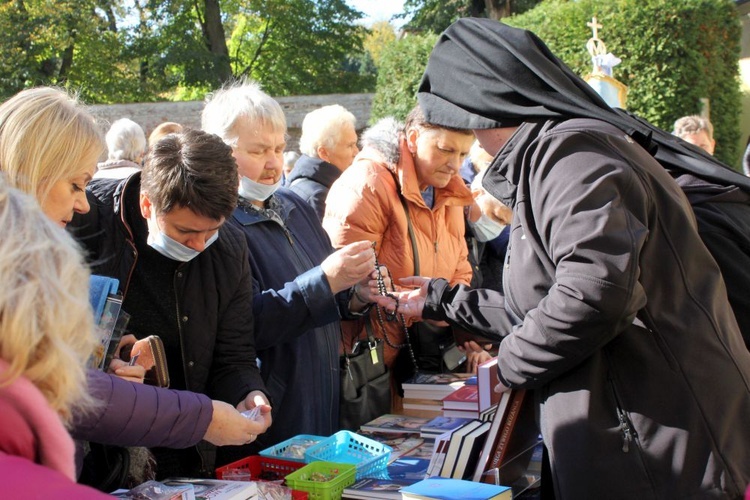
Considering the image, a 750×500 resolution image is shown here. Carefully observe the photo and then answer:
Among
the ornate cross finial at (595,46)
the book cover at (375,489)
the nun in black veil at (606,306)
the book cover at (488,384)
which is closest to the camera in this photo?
the nun in black veil at (606,306)

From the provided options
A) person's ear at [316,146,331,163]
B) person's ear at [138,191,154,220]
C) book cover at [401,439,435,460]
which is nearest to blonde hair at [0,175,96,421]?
person's ear at [138,191,154,220]

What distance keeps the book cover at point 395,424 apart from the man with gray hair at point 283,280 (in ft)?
0.55

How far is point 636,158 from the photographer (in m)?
2.18

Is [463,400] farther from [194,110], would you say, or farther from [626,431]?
[194,110]

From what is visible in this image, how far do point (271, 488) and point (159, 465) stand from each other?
0.53 metres

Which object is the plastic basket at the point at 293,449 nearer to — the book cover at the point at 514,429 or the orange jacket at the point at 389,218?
the book cover at the point at 514,429

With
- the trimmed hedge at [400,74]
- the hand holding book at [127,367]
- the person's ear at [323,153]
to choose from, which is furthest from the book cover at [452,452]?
the trimmed hedge at [400,74]

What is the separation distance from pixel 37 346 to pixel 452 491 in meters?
1.41

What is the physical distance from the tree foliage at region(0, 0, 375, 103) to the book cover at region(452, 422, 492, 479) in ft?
72.9

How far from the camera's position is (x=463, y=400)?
9.80 ft

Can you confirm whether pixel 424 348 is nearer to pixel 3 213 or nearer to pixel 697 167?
pixel 697 167

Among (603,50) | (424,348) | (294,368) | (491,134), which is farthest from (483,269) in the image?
(603,50)

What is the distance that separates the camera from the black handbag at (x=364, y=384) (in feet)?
10.7

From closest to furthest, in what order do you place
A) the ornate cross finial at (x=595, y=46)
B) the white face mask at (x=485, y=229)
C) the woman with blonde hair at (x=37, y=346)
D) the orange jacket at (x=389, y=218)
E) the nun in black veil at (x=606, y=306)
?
the woman with blonde hair at (x=37, y=346) → the nun in black veil at (x=606, y=306) → the orange jacket at (x=389, y=218) → the white face mask at (x=485, y=229) → the ornate cross finial at (x=595, y=46)
